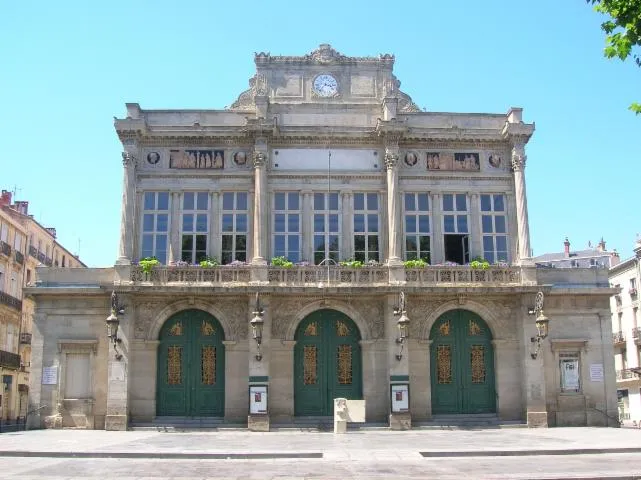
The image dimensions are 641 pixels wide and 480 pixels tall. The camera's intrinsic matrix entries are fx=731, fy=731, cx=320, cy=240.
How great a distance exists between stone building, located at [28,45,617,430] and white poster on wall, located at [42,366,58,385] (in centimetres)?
5

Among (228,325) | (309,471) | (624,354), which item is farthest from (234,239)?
(624,354)

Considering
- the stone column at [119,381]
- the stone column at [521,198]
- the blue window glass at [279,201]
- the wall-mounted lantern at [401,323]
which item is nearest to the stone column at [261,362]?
the blue window glass at [279,201]

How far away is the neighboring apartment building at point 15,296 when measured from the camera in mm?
43656

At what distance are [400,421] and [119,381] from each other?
10633mm

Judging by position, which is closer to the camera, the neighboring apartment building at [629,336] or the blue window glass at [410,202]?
the blue window glass at [410,202]

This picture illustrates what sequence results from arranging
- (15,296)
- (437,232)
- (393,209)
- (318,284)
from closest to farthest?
(318,284)
(393,209)
(437,232)
(15,296)

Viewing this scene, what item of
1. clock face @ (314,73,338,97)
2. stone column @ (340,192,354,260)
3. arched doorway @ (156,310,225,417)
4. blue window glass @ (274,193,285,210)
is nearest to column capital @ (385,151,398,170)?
stone column @ (340,192,354,260)

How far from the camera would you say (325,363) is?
28594 millimetres

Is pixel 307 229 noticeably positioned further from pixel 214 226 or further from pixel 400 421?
pixel 400 421

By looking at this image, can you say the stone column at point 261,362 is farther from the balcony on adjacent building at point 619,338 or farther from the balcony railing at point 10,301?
the balcony on adjacent building at point 619,338

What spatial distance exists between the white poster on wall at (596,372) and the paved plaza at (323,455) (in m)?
4.11

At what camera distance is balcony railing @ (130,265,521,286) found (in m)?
28.3

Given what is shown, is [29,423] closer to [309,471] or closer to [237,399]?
[237,399]

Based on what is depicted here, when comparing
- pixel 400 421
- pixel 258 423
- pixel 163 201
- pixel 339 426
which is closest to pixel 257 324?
pixel 258 423
